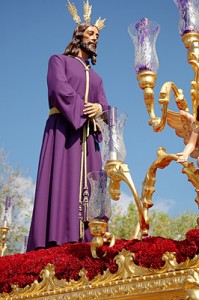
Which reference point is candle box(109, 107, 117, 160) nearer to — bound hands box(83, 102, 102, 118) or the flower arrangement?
the flower arrangement

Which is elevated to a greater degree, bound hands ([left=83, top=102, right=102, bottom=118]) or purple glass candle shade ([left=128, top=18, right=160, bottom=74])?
bound hands ([left=83, top=102, right=102, bottom=118])

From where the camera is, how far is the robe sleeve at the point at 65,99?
5.03 meters

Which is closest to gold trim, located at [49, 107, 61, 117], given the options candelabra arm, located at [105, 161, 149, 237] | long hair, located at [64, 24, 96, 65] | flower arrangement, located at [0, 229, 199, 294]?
long hair, located at [64, 24, 96, 65]

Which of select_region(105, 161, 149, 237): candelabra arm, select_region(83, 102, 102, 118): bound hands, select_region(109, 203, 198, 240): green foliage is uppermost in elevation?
select_region(109, 203, 198, 240): green foliage

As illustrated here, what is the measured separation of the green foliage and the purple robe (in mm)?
12364

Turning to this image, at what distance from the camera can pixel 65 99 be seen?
16.6 ft

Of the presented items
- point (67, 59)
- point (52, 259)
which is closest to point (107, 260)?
point (52, 259)

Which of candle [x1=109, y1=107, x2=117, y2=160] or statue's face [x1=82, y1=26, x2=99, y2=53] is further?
statue's face [x1=82, y1=26, x2=99, y2=53]

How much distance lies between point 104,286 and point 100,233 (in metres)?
0.33

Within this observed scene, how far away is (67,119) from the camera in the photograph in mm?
5039

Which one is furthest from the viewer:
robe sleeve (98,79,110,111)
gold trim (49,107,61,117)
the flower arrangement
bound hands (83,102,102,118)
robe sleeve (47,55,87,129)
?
robe sleeve (98,79,110,111)

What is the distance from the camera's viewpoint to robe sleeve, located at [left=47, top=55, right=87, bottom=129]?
16.5ft

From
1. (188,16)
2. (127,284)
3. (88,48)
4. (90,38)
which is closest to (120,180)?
(127,284)

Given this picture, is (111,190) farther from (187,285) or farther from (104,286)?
(187,285)
